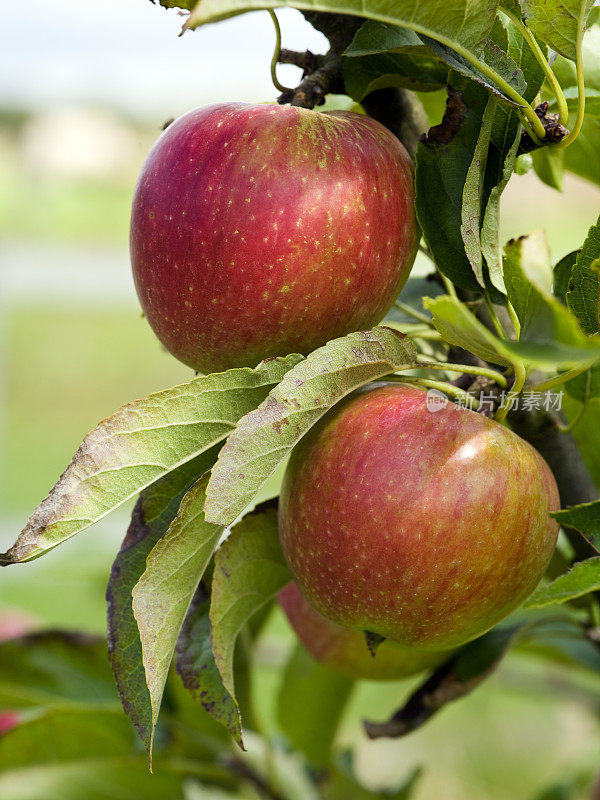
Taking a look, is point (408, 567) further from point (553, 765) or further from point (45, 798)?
point (553, 765)

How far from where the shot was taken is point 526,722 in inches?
76.1

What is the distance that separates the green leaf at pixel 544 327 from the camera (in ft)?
0.95

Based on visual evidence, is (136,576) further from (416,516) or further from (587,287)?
(587,287)

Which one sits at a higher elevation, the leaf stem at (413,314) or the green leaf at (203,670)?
the leaf stem at (413,314)

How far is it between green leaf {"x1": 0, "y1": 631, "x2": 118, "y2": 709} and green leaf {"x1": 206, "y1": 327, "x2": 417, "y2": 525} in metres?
0.45

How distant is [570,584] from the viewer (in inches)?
16.3

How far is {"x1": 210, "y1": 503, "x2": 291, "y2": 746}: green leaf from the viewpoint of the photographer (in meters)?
0.44

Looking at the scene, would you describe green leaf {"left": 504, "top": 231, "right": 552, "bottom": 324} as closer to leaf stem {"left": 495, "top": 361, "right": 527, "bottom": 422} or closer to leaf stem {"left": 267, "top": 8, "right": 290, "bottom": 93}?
leaf stem {"left": 495, "top": 361, "right": 527, "bottom": 422}

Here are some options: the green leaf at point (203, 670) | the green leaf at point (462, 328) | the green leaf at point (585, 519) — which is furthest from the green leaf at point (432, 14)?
the green leaf at point (203, 670)

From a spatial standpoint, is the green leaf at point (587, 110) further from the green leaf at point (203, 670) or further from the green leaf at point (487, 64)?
the green leaf at point (203, 670)

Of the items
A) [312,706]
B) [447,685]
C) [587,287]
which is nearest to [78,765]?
[312,706]

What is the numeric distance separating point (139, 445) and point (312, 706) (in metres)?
0.48

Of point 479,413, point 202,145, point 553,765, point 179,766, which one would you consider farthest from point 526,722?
point 202,145

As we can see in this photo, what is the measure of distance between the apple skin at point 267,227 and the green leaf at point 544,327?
0.08 m
